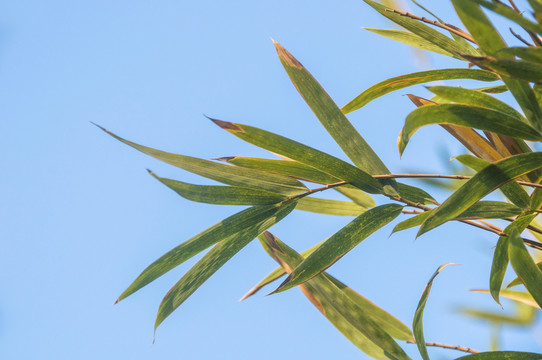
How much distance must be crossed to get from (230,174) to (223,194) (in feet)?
0.09

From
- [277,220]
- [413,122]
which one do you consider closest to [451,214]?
[413,122]

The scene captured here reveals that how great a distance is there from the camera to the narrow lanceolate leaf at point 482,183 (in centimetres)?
50

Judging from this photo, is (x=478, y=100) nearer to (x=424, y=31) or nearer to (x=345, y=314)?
(x=424, y=31)

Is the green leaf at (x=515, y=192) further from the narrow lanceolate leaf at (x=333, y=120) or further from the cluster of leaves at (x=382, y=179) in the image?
the narrow lanceolate leaf at (x=333, y=120)

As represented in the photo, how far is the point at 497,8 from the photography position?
1.44 ft

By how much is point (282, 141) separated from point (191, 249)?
175 mm

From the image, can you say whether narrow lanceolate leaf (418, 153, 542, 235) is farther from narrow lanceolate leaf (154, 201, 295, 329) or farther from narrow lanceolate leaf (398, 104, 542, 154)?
narrow lanceolate leaf (154, 201, 295, 329)

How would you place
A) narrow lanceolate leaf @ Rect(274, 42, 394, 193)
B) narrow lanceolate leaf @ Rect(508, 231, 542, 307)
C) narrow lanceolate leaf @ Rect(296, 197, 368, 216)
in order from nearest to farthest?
narrow lanceolate leaf @ Rect(508, 231, 542, 307), narrow lanceolate leaf @ Rect(274, 42, 394, 193), narrow lanceolate leaf @ Rect(296, 197, 368, 216)

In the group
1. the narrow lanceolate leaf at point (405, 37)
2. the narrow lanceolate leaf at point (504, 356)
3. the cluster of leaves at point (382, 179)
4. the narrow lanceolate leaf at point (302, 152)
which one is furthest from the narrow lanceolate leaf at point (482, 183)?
the narrow lanceolate leaf at point (405, 37)

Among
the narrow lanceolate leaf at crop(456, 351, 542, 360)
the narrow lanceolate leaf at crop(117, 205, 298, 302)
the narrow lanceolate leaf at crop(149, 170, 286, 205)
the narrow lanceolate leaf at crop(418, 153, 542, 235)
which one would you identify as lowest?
the narrow lanceolate leaf at crop(456, 351, 542, 360)

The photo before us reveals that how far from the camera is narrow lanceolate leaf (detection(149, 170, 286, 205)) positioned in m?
0.56

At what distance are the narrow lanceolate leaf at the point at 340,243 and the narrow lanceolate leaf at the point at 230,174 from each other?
0.28ft

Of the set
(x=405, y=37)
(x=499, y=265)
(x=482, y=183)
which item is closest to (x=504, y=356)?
(x=499, y=265)

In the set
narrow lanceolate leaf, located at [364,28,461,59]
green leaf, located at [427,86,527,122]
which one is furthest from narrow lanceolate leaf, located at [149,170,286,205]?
narrow lanceolate leaf, located at [364,28,461,59]
